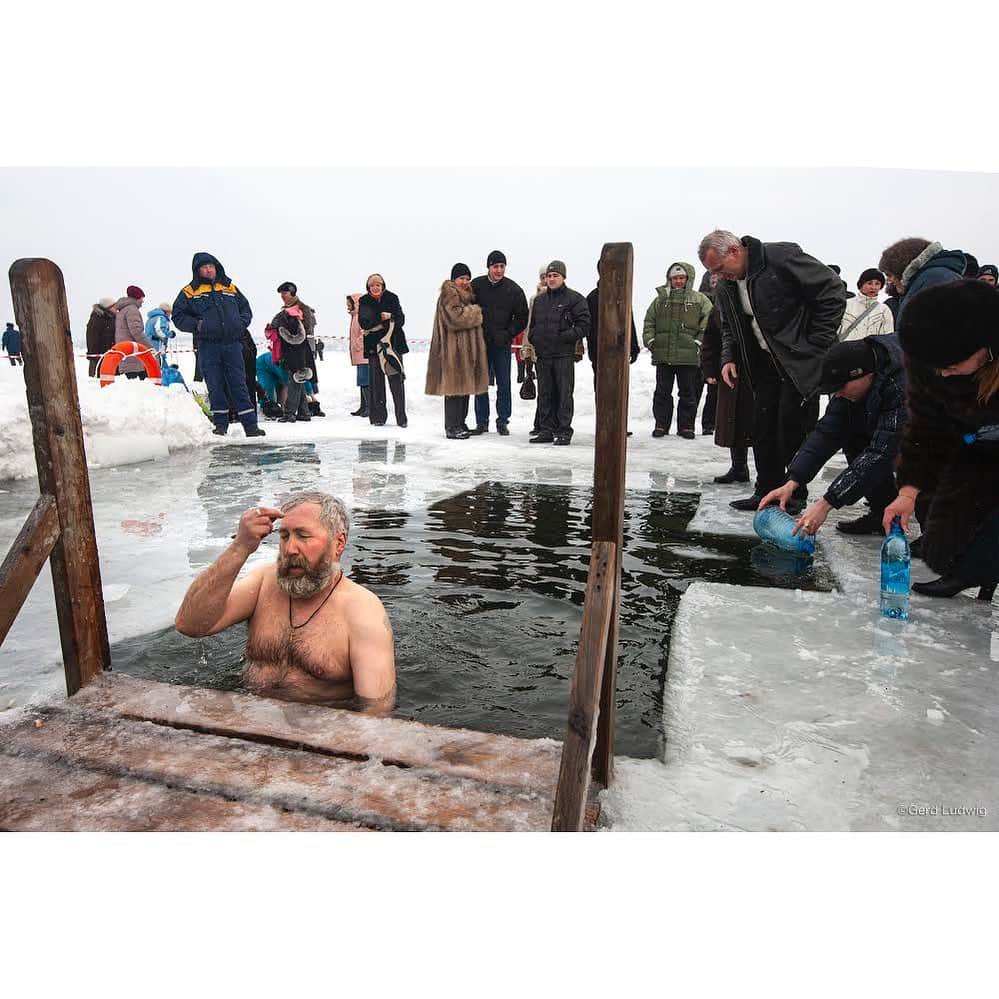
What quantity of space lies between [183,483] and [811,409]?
18.1 feet

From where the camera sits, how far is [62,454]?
2.76 m

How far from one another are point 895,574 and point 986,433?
0.87m

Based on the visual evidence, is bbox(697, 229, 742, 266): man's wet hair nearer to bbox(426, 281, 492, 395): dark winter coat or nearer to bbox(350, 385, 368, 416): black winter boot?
bbox(426, 281, 492, 395): dark winter coat

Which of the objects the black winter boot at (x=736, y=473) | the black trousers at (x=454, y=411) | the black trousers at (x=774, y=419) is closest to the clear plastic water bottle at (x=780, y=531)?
the black trousers at (x=774, y=419)

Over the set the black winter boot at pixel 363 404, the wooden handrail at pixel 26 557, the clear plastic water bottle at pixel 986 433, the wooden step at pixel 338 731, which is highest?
the clear plastic water bottle at pixel 986 433

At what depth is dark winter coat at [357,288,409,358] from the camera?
35.6 ft

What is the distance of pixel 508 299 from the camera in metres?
10.3

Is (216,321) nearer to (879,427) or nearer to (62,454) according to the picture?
(62,454)

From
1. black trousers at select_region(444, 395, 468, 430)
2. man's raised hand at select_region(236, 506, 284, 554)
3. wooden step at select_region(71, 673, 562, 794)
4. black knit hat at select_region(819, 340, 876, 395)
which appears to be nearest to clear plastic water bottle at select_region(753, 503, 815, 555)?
black knit hat at select_region(819, 340, 876, 395)

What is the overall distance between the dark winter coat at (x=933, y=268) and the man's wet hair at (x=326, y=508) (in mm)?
3147

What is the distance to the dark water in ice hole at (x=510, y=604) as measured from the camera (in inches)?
134

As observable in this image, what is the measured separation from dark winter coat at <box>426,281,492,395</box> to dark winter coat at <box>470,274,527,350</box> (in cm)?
11

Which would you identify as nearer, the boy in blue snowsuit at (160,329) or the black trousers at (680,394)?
the black trousers at (680,394)

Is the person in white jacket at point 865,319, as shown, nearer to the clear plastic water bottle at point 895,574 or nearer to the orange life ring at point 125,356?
the clear plastic water bottle at point 895,574
